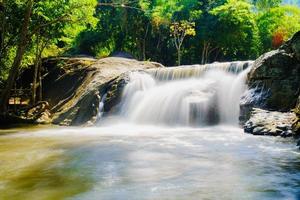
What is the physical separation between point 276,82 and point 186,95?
4219 mm

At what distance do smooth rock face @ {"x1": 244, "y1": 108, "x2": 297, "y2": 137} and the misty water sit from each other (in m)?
0.44

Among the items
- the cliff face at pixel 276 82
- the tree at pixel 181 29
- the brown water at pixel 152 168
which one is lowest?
the brown water at pixel 152 168

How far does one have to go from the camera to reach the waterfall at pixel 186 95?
682 inches

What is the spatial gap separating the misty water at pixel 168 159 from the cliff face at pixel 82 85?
6.43 feet

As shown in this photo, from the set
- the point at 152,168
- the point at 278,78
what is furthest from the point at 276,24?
the point at 152,168

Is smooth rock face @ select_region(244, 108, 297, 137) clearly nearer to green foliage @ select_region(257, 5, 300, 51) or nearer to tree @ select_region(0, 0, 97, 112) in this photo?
tree @ select_region(0, 0, 97, 112)


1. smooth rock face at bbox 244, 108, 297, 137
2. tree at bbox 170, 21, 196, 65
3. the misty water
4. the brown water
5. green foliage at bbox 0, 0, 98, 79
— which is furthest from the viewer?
tree at bbox 170, 21, 196, 65

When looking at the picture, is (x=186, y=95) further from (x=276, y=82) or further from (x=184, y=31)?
(x=184, y=31)

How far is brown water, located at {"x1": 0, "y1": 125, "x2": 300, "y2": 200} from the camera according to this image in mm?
6402

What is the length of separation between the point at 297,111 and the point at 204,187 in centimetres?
700

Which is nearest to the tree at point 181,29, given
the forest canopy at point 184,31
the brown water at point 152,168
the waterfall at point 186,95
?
the forest canopy at point 184,31

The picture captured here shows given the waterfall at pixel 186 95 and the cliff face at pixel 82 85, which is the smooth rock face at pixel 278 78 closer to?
the waterfall at pixel 186 95

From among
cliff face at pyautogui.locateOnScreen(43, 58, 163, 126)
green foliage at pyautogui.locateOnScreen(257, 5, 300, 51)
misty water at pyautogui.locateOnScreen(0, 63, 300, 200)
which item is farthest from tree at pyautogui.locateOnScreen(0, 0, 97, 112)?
green foliage at pyautogui.locateOnScreen(257, 5, 300, 51)

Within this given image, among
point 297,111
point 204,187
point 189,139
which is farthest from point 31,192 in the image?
point 297,111
